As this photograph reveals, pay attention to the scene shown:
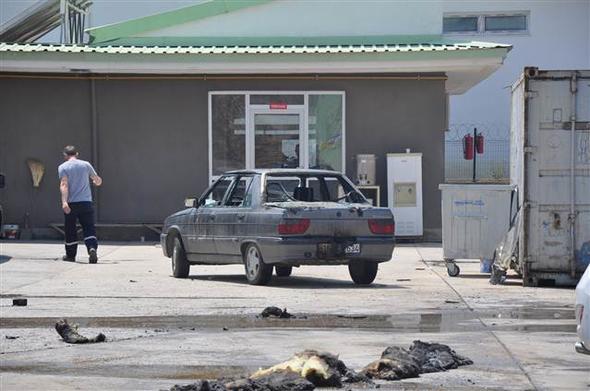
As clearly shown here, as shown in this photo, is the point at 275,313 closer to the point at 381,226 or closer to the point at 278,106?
the point at 381,226

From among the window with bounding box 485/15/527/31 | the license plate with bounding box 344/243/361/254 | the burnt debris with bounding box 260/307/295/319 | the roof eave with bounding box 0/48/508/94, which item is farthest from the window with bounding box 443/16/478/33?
the burnt debris with bounding box 260/307/295/319

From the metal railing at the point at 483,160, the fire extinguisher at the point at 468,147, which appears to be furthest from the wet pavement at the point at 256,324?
the metal railing at the point at 483,160

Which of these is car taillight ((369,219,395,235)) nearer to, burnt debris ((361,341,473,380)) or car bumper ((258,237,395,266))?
car bumper ((258,237,395,266))

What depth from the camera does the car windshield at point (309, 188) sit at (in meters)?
15.1

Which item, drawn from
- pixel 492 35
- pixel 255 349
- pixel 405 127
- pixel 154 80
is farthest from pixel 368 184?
pixel 492 35

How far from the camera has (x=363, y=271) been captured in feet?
49.7

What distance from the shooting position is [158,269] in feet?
57.0

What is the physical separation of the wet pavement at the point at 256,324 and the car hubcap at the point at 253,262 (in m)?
0.22

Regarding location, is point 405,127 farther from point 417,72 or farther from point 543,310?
point 543,310

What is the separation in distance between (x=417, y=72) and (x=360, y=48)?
1236 mm

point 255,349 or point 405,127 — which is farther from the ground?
point 405,127

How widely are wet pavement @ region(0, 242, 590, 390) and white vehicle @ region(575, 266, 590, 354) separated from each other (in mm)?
412

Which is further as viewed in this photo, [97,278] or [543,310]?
[97,278]

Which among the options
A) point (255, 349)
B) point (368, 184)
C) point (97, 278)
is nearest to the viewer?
point (255, 349)
